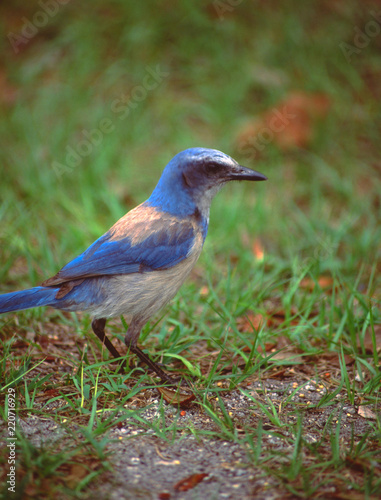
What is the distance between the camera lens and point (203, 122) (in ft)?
21.7

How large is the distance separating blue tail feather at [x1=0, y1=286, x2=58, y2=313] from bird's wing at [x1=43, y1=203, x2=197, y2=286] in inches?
2.2

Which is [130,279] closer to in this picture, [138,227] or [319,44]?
[138,227]

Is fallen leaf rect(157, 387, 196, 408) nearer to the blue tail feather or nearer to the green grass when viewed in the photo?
the green grass

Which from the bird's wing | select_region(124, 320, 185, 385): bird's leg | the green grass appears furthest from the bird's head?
the green grass

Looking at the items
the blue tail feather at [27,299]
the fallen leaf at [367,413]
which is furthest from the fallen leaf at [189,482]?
the blue tail feather at [27,299]

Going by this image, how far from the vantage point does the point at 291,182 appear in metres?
6.00

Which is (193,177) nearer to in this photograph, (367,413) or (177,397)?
(177,397)

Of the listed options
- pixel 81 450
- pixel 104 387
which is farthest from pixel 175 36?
pixel 81 450

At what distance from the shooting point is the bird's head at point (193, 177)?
330 centimetres

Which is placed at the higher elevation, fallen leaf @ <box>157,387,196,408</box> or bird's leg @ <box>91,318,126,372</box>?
bird's leg @ <box>91,318,126,372</box>

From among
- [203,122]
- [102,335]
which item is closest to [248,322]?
[102,335]

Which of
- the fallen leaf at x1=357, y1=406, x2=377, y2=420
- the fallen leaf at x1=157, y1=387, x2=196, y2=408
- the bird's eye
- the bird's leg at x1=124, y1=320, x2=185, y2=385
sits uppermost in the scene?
the bird's eye

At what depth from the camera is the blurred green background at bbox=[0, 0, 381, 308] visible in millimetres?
4988

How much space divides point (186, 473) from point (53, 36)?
254 inches
